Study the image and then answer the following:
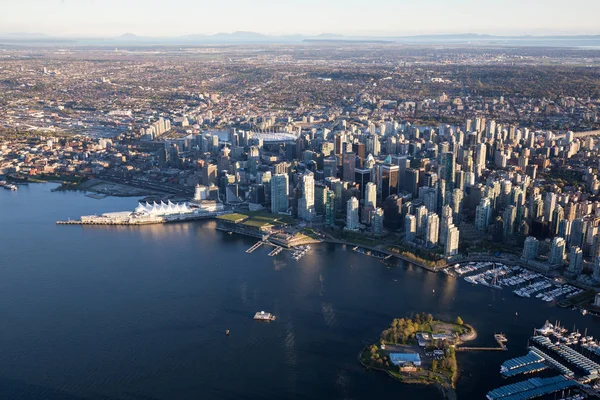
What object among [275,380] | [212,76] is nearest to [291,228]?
[275,380]

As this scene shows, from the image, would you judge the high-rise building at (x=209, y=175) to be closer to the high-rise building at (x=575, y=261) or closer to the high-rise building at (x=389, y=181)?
the high-rise building at (x=389, y=181)

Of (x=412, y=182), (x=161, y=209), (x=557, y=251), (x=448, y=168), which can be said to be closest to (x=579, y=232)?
(x=557, y=251)

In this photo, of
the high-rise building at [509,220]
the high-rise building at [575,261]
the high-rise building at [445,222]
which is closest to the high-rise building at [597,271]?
→ the high-rise building at [575,261]

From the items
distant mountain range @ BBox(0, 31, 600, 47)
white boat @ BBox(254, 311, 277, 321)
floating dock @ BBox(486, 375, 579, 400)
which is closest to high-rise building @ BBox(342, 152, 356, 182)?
white boat @ BBox(254, 311, 277, 321)

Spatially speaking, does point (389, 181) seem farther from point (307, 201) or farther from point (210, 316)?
point (210, 316)

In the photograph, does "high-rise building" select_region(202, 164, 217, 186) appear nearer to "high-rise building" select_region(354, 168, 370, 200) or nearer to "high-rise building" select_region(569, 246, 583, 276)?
"high-rise building" select_region(354, 168, 370, 200)

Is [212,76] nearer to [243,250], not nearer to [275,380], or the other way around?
[243,250]
